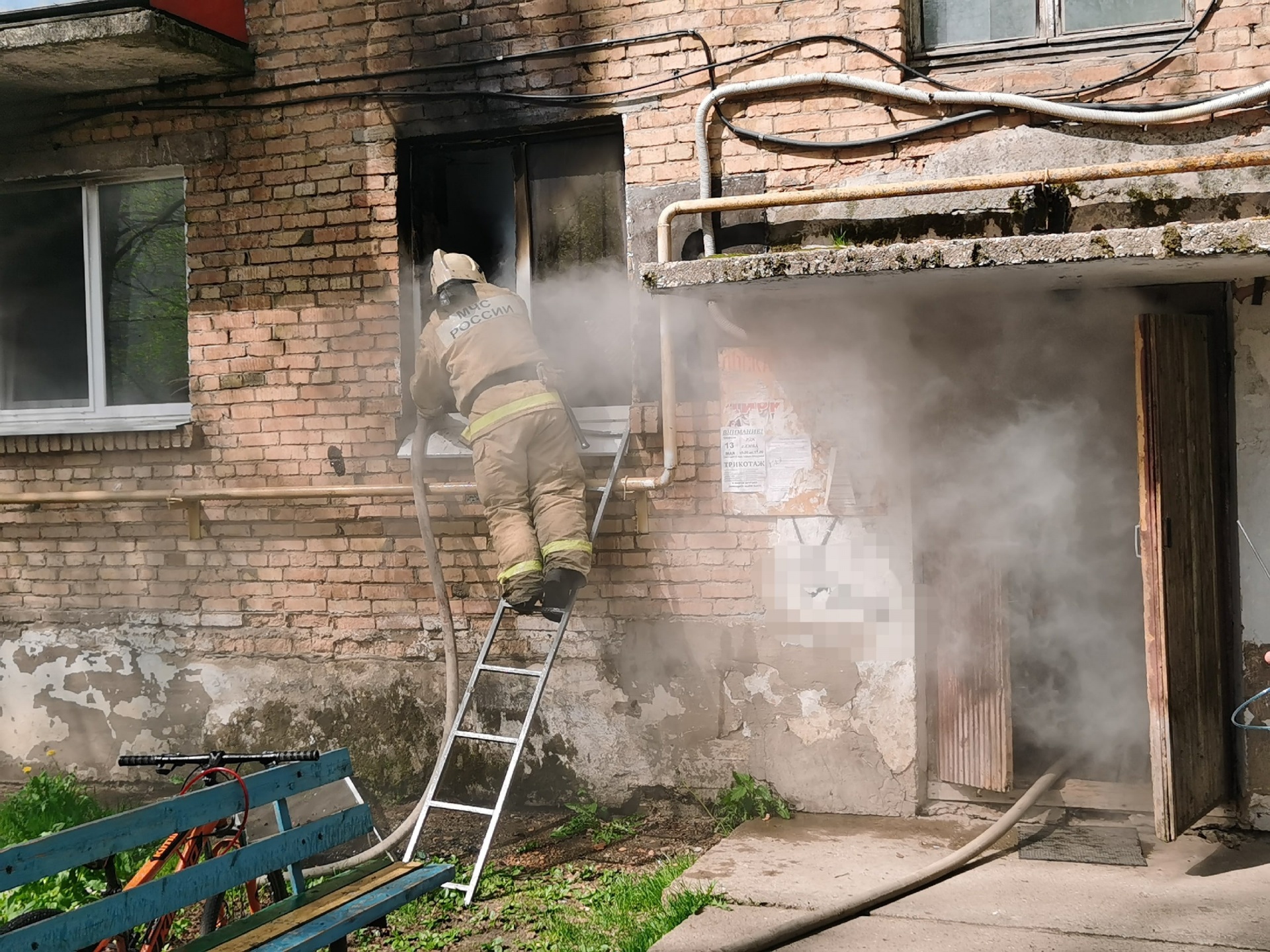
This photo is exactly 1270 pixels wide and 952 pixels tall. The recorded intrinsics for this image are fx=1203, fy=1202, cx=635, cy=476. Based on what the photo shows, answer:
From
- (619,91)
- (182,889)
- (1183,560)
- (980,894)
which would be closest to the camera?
(182,889)

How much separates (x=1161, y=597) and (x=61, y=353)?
6.04 metres

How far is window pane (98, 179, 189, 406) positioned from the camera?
6.79 m

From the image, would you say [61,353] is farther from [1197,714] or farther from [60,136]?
[1197,714]

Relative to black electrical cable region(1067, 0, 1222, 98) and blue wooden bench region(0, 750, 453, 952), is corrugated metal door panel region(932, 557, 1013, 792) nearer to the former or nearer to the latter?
black electrical cable region(1067, 0, 1222, 98)

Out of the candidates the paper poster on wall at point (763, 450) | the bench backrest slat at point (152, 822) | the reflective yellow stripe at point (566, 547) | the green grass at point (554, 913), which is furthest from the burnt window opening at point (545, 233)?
the bench backrest slat at point (152, 822)

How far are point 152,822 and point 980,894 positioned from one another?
119 inches

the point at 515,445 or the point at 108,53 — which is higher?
the point at 108,53

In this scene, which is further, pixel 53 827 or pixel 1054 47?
pixel 53 827

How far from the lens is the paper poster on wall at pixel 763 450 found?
5.68 m

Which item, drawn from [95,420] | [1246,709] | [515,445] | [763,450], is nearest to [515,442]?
[515,445]

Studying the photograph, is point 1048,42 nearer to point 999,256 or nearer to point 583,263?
point 999,256

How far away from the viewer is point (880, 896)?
176 inches

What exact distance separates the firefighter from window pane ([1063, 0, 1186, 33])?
9.41 ft

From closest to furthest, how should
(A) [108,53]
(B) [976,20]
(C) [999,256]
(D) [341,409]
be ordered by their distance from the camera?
1. (C) [999,256]
2. (B) [976,20]
3. (A) [108,53]
4. (D) [341,409]
